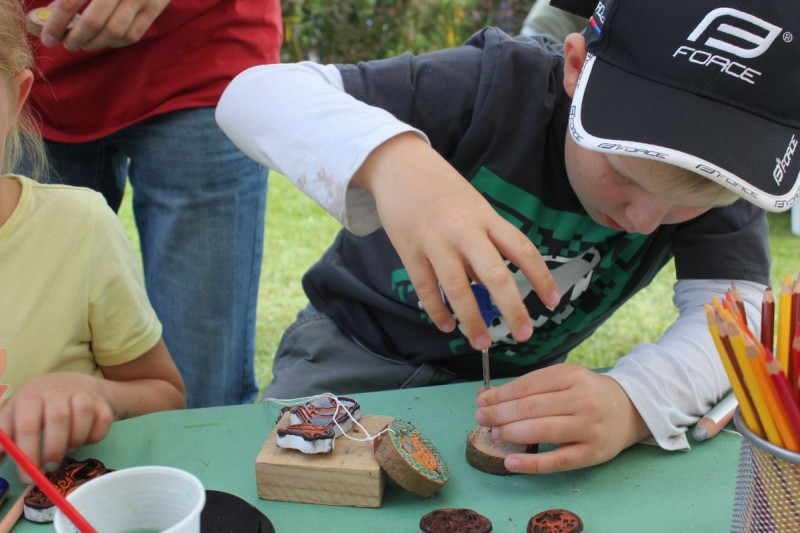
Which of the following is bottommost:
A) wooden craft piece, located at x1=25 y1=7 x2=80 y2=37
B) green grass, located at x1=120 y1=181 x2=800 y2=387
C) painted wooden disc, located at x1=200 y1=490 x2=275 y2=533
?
green grass, located at x1=120 y1=181 x2=800 y2=387

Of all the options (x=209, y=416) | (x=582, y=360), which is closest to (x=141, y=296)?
(x=209, y=416)

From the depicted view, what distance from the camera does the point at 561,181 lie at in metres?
1.14

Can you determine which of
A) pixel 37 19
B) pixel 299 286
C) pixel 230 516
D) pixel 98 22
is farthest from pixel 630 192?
pixel 299 286

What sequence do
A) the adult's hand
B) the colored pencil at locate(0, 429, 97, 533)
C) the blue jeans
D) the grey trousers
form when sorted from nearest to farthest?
the colored pencil at locate(0, 429, 97, 533)
the adult's hand
the grey trousers
the blue jeans

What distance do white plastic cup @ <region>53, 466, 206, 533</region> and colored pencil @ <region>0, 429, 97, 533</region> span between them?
0.16ft

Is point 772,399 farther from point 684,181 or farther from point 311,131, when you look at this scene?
point 311,131

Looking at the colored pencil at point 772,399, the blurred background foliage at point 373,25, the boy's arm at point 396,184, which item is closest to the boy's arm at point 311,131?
the boy's arm at point 396,184

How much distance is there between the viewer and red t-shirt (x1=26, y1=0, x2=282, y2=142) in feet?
4.39

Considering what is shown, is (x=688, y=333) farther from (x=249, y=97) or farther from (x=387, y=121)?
(x=249, y=97)

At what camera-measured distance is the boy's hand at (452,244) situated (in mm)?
693

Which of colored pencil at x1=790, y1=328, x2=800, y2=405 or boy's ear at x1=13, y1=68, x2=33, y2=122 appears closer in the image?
colored pencil at x1=790, y1=328, x2=800, y2=405

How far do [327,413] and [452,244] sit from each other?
9.4 inches

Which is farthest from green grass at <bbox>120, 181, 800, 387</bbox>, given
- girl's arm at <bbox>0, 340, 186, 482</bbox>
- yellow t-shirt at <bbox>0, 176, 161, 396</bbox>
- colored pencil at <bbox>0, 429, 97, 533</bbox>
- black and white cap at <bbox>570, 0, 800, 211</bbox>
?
colored pencil at <bbox>0, 429, 97, 533</bbox>

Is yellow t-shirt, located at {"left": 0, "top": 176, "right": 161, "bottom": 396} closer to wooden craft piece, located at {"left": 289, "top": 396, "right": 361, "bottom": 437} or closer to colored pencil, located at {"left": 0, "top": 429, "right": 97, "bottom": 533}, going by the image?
wooden craft piece, located at {"left": 289, "top": 396, "right": 361, "bottom": 437}
